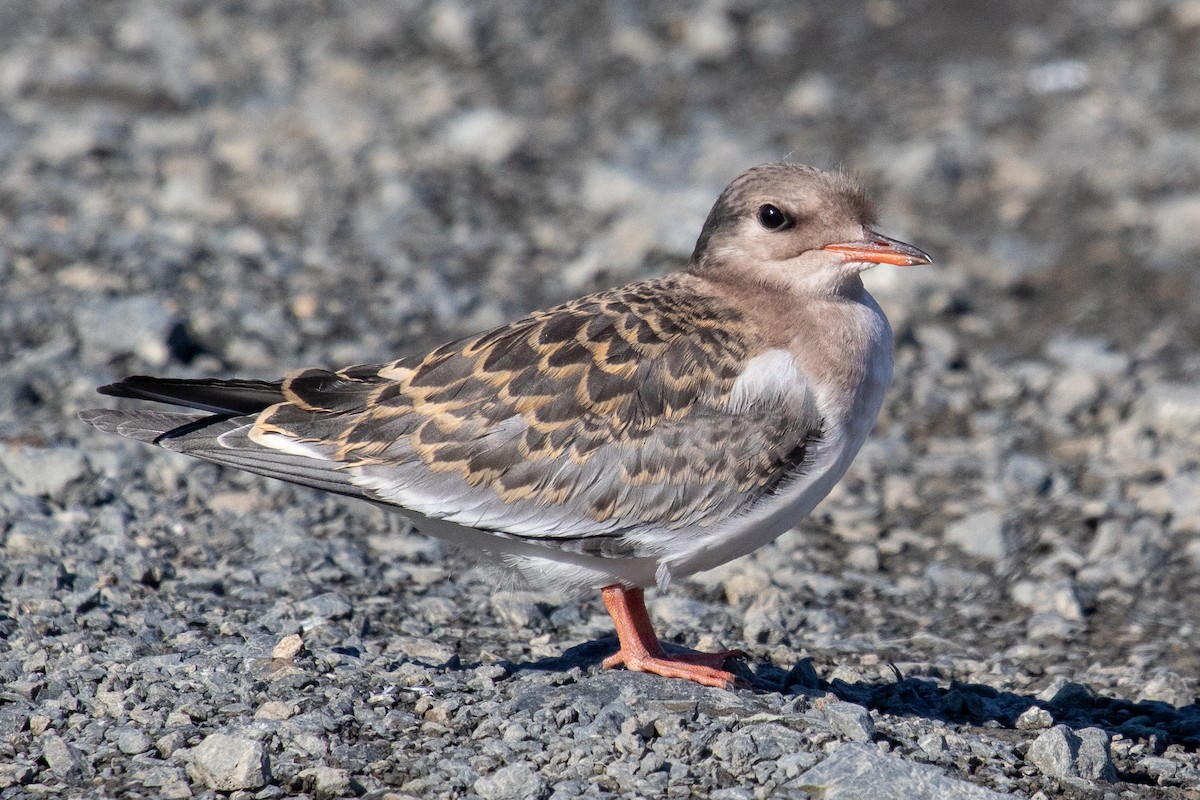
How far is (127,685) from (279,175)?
701 centimetres

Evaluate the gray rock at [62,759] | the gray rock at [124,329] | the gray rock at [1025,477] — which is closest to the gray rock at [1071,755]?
the gray rock at [1025,477]

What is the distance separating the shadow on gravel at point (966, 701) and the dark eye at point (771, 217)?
6.56 ft

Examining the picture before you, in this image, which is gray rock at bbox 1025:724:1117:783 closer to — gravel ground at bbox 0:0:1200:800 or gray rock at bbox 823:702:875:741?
gravel ground at bbox 0:0:1200:800

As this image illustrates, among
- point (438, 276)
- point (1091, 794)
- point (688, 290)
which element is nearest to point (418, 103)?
point (438, 276)

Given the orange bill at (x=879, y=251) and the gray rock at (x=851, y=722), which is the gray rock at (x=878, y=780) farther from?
the orange bill at (x=879, y=251)

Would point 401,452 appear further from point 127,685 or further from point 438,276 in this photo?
point 438,276

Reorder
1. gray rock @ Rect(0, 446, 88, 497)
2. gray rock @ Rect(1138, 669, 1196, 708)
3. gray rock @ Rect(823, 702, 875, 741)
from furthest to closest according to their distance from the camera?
gray rock @ Rect(0, 446, 88, 497) → gray rock @ Rect(1138, 669, 1196, 708) → gray rock @ Rect(823, 702, 875, 741)

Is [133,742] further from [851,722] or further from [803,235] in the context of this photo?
[803,235]

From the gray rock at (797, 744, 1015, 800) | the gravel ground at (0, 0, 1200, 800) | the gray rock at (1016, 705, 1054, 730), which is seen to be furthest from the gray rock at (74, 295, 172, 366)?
the gray rock at (1016, 705, 1054, 730)

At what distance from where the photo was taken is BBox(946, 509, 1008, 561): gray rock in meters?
8.60

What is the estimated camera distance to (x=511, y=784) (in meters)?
5.58

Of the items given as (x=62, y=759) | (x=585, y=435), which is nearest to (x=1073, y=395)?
(x=585, y=435)

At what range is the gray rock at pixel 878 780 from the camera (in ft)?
18.0

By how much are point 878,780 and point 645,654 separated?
4.42ft
